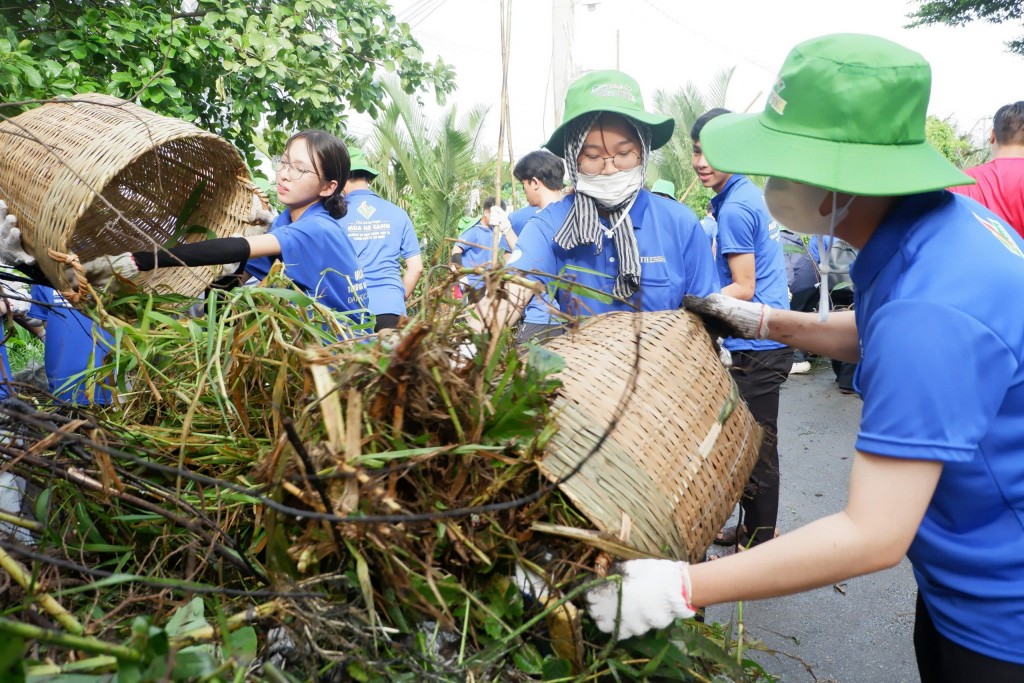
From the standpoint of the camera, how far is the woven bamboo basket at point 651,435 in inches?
47.9

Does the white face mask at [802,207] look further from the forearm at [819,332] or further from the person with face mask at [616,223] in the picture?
the person with face mask at [616,223]

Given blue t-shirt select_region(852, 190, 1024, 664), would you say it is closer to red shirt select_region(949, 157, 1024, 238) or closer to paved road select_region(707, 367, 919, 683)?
paved road select_region(707, 367, 919, 683)

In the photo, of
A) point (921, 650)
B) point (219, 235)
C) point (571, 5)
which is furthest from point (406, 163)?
point (921, 650)

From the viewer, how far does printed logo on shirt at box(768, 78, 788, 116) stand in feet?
4.41

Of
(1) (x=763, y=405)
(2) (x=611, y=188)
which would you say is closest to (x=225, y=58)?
(2) (x=611, y=188)

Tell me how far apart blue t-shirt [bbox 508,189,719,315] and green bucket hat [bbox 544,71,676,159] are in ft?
0.84

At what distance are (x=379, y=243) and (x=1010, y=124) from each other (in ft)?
11.2

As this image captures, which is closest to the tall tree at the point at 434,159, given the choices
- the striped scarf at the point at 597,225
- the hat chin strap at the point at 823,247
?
the striped scarf at the point at 597,225

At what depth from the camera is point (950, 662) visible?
148 cm

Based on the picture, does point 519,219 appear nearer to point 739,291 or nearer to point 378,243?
point 378,243

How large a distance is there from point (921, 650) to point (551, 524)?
103cm

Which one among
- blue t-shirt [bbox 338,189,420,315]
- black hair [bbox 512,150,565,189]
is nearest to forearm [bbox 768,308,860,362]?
blue t-shirt [bbox 338,189,420,315]

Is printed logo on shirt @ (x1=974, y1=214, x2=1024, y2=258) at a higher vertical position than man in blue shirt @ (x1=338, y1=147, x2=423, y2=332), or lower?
higher

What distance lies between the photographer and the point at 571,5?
33.3 ft
